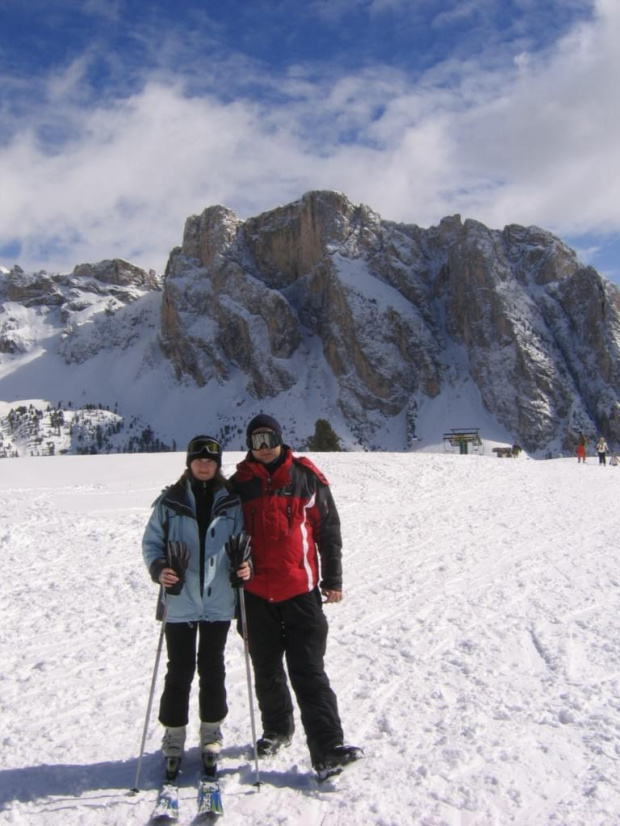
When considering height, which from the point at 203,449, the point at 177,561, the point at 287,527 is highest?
the point at 203,449

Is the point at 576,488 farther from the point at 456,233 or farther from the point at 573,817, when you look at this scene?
the point at 456,233

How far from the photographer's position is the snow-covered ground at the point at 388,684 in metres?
3.88

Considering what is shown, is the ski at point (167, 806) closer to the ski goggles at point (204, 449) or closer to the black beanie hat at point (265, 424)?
the ski goggles at point (204, 449)

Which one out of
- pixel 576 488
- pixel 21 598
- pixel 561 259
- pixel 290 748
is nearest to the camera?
pixel 290 748

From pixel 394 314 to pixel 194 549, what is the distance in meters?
151

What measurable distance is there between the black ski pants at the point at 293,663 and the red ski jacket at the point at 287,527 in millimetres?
127

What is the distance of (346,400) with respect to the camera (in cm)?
14925

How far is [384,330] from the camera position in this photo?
151 meters

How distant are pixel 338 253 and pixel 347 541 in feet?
503

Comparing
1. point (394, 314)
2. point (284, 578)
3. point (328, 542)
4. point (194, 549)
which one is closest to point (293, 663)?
point (284, 578)

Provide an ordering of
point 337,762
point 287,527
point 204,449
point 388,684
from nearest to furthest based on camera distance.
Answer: point 337,762, point 204,449, point 287,527, point 388,684

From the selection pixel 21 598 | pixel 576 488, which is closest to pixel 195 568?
pixel 21 598

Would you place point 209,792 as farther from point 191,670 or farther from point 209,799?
point 191,670

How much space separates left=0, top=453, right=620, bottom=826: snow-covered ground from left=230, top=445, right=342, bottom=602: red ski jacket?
1.27m
